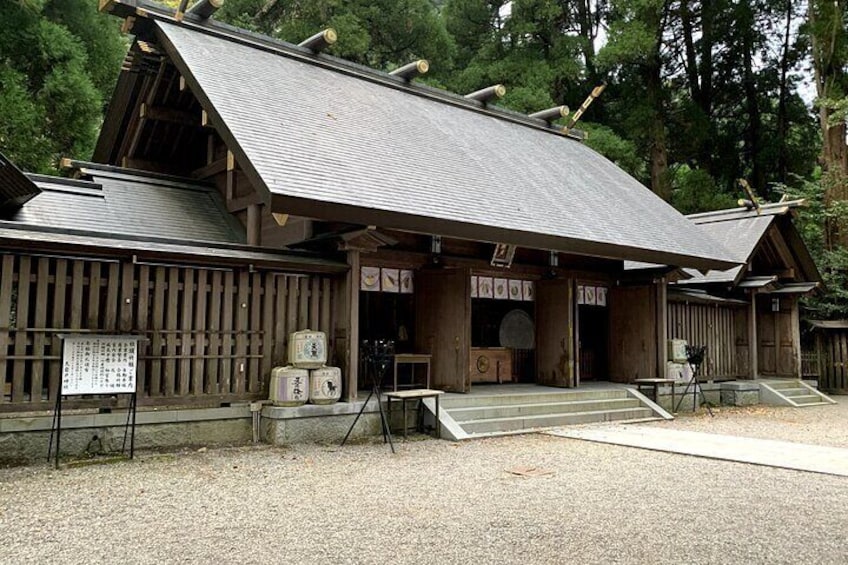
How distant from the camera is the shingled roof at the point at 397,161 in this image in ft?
25.7

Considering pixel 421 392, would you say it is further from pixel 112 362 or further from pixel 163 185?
pixel 163 185

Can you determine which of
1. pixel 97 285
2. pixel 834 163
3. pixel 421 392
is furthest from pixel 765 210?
pixel 97 285

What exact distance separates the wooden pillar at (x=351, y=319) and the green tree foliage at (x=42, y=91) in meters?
10.1

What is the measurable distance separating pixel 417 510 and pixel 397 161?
5491 millimetres

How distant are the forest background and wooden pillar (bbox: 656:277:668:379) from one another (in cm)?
766

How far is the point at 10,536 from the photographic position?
4332 millimetres

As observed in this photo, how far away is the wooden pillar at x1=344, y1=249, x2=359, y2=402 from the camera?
8516mm

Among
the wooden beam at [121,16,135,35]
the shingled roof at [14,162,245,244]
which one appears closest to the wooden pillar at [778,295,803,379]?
the shingled roof at [14,162,245,244]

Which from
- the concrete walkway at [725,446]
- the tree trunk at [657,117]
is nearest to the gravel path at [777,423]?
the concrete walkway at [725,446]

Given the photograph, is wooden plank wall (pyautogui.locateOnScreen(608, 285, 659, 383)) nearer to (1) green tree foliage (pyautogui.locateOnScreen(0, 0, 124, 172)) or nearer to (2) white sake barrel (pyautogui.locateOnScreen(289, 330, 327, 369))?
(2) white sake barrel (pyautogui.locateOnScreen(289, 330, 327, 369))

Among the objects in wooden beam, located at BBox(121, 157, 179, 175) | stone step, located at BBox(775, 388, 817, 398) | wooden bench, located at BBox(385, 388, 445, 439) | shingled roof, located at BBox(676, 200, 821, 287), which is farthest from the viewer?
shingled roof, located at BBox(676, 200, 821, 287)

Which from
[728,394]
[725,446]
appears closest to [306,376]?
[725,446]

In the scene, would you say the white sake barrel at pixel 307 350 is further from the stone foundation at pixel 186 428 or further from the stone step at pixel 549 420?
the stone step at pixel 549 420

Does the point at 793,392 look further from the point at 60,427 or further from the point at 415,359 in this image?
the point at 60,427
